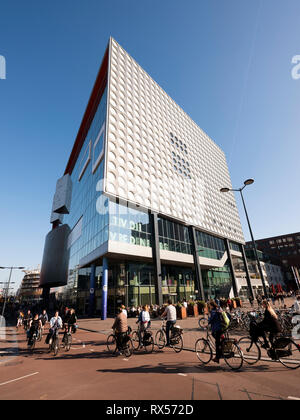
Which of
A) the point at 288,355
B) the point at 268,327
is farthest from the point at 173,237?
the point at 288,355

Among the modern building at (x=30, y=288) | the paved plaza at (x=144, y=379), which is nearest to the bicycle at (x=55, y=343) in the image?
the paved plaza at (x=144, y=379)

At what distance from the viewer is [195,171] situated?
42281 mm

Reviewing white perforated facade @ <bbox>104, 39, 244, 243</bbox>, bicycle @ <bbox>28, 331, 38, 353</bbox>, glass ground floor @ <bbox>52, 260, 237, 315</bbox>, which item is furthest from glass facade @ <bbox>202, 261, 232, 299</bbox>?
bicycle @ <bbox>28, 331, 38, 353</bbox>

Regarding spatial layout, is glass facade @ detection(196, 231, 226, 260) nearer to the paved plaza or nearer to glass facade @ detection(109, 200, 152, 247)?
glass facade @ detection(109, 200, 152, 247)

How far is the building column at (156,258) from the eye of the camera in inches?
965

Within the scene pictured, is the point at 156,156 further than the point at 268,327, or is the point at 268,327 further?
the point at 156,156

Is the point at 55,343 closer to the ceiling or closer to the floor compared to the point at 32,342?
closer to the ceiling

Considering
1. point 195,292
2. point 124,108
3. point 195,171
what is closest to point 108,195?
point 124,108

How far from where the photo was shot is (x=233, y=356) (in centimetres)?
583

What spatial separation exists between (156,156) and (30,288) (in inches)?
4889

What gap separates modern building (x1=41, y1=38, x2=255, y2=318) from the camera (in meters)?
24.9

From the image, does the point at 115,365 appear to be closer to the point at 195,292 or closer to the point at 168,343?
the point at 168,343

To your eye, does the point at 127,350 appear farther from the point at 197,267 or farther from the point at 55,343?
the point at 197,267

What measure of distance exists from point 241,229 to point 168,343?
51944 millimetres
